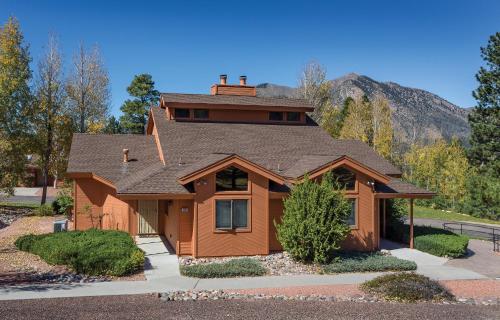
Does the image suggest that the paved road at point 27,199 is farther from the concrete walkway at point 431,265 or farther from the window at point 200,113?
the concrete walkway at point 431,265

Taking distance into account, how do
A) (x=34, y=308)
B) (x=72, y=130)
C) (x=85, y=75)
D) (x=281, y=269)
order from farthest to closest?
(x=85, y=75)
(x=72, y=130)
(x=281, y=269)
(x=34, y=308)

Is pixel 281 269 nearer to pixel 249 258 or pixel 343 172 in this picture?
pixel 249 258

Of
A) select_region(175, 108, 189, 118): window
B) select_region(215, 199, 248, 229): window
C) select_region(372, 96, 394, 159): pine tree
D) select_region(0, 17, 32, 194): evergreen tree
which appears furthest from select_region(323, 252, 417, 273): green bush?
select_region(372, 96, 394, 159): pine tree

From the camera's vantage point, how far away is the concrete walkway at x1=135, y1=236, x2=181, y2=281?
53.2 feet

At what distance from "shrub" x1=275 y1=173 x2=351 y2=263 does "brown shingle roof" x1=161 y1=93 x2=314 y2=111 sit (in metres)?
11.6

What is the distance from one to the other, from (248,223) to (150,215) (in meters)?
7.20

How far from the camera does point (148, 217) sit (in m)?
24.4

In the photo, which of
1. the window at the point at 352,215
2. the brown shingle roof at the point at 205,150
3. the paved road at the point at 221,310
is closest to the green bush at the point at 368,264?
the window at the point at 352,215

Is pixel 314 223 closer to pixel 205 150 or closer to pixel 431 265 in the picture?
pixel 431 265

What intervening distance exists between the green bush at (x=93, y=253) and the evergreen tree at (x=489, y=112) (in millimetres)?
36701

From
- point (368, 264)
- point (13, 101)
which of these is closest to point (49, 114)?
point (13, 101)

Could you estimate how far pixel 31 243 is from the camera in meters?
19.5

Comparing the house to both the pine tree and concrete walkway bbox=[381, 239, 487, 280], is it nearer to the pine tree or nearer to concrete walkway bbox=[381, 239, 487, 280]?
concrete walkway bbox=[381, 239, 487, 280]

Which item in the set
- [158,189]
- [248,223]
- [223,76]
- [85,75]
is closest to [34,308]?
[158,189]
